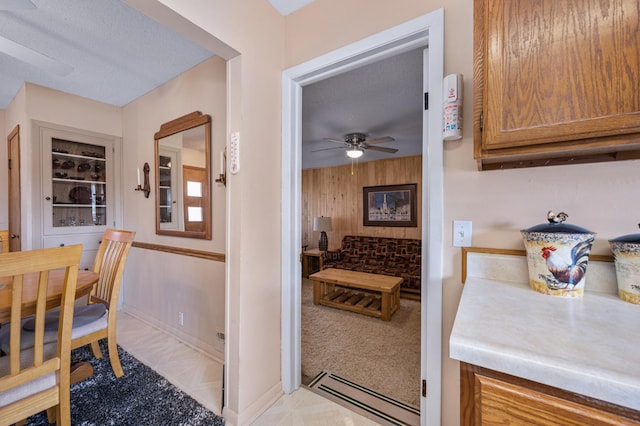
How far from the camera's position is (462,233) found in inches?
45.2

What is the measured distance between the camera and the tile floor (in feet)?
4.97

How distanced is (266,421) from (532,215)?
1.72 metres

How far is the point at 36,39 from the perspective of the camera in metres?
1.89

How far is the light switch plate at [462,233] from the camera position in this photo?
44.8 inches

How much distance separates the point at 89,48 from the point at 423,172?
8.53 ft

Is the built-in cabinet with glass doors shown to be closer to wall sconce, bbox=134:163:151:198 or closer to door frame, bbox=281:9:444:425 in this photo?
wall sconce, bbox=134:163:151:198

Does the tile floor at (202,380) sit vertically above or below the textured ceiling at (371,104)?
below

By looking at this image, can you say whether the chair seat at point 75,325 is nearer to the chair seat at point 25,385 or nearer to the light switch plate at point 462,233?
the chair seat at point 25,385

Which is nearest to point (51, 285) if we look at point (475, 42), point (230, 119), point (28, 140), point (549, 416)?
point (230, 119)

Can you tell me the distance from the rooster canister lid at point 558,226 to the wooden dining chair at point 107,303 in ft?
7.82

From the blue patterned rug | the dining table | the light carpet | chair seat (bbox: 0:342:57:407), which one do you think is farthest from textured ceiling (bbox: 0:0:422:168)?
the light carpet

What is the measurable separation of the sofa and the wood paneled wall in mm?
245

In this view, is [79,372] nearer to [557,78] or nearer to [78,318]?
[78,318]

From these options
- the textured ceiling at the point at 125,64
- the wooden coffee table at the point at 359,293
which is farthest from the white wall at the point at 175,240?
the wooden coffee table at the point at 359,293
